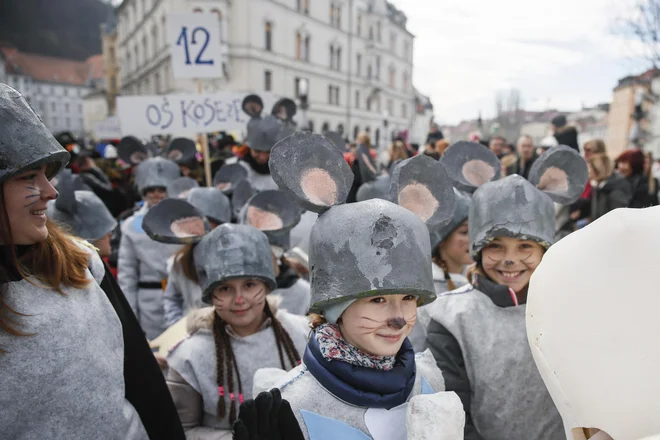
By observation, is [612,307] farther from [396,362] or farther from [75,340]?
[75,340]

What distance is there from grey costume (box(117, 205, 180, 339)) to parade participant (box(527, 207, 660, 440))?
10.2ft

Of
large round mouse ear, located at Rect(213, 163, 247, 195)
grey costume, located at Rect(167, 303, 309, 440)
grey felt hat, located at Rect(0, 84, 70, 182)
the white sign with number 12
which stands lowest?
grey costume, located at Rect(167, 303, 309, 440)

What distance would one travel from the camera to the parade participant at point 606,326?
77cm

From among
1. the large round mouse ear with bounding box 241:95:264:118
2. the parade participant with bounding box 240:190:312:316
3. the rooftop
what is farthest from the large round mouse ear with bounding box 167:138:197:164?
the rooftop

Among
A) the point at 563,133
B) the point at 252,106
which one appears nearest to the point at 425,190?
the point at 252,106

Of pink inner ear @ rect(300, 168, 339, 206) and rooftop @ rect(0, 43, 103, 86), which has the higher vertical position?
rooftop @ rect(0, 43, 103, 86)

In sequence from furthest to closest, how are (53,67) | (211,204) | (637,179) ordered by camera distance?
(53,67)
(637,179)
(211,204)

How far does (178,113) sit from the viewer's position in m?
4.73

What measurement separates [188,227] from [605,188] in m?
4.51

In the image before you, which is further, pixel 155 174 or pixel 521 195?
pixel 155 174

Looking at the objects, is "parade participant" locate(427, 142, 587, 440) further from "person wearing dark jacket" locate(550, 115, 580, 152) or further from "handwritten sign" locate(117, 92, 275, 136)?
"person wearing dark jacket" locate(550, 115, 580, 152)

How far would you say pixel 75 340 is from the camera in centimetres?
143

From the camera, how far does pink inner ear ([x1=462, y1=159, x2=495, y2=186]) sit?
7.66 ft

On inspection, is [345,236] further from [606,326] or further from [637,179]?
[637,179]
